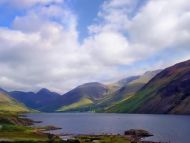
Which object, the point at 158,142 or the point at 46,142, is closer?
the point at 46,142

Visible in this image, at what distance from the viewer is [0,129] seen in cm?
15212

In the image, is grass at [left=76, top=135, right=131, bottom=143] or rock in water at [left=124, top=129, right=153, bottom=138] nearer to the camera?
grass at [left=76, top=135, right=131, bottom=143]

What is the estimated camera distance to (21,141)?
107312mm

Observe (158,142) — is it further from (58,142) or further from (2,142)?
(2,142)

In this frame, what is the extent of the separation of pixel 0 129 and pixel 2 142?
5278 centimetres

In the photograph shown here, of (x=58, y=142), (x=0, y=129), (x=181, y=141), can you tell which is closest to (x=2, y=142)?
(x=58, y=142)

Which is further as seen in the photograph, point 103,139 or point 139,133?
point 139,133

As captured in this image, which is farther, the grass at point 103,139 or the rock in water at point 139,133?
the rock in water at point 139,133

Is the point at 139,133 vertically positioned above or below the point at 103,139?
above

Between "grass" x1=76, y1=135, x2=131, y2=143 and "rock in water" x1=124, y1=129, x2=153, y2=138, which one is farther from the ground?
"rock in water" x1=124, y1=129, x2=153, y2=138

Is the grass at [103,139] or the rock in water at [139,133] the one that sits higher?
the rock in water at [139,133]

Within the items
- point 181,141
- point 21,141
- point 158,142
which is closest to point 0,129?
point 21,141

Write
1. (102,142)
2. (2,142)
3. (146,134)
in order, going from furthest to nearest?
(146,134) → (102,142) → (2,142)

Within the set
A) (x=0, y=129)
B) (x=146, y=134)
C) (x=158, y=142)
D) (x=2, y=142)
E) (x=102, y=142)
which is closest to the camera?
(x=2, y=142)
